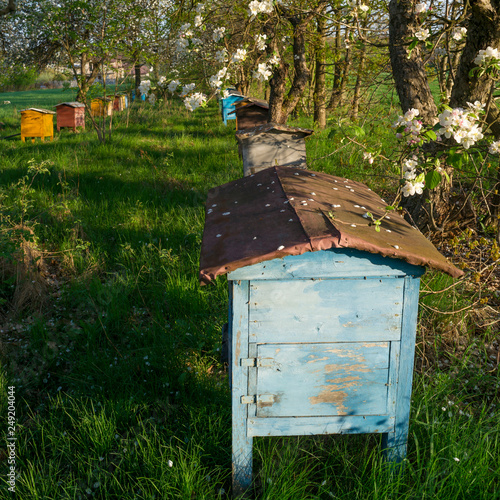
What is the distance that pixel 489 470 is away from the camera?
257 cm

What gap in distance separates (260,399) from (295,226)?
89 cm

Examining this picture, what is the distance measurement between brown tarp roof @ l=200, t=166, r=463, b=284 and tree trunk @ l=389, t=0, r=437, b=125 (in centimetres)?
272

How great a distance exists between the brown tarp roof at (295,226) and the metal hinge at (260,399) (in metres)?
0.71

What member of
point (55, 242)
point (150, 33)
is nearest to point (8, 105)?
point (150, 33)

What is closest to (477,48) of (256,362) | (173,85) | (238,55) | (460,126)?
(238,55)

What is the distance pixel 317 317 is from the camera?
225 centimetres

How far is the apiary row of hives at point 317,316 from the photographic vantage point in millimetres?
2129

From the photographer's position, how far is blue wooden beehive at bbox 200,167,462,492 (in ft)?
6.98

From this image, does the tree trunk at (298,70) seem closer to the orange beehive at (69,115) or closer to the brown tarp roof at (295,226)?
the orange beehive at (69,115)

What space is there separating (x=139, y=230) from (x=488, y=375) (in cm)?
418

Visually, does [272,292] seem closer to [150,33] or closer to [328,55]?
[328,55]

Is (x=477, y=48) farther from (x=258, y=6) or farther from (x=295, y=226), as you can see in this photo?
(x=295, y=226)

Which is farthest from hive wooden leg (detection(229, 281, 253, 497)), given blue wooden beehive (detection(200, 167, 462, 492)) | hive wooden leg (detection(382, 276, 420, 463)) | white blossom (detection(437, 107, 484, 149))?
white blossom (detection(437, 107, 484, 149))

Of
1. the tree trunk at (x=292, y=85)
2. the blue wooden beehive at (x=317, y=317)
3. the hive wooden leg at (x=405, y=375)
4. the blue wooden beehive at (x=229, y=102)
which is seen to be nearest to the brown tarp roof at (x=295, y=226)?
the blue wooden beehive at (x=317, y=317)
